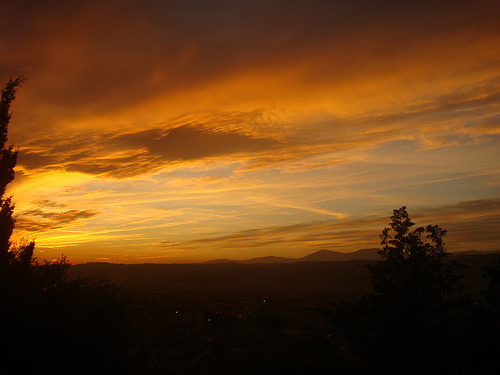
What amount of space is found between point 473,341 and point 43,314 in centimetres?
1787

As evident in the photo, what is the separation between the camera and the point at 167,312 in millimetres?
52312

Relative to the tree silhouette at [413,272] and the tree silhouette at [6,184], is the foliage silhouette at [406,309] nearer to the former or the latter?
the tree silhouette at [413,272]

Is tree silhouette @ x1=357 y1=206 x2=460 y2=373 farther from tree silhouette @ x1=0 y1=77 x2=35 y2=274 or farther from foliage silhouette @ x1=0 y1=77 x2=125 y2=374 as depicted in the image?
tree silhouette @ x1=0 y1=77 x2=35 y2=274

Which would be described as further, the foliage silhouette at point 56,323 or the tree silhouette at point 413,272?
the tree silhouette at point 413,272

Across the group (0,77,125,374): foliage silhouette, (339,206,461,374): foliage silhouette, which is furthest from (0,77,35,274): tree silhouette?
(339,206,461,374): foliage silhouette

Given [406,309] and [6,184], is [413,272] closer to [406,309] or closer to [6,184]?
[406,309]

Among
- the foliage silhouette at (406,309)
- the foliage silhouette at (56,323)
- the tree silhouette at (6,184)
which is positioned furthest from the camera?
the tree silhouette at (6,184)

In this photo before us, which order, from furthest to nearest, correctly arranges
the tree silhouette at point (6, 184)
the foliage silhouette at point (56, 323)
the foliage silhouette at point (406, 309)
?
the tree silhouette at point (6, 184) < the foliage silhouette at point (406, 309) < the foliage silhouette at point (56, 323)

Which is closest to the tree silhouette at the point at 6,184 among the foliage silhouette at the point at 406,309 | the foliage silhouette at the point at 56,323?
the foliage silhouette at the point at 56,323

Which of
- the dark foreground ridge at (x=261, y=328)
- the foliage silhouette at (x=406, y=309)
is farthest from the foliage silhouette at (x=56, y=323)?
the foliage silhouette at (x=406, y=309)

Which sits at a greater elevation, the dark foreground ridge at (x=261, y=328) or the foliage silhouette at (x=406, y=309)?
the foliage silhouette at (x=406, y=309)

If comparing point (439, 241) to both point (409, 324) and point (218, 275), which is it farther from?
point (218, 275)

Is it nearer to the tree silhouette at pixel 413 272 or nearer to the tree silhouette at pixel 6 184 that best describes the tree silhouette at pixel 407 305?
the tree silhouette at pixel 413 272

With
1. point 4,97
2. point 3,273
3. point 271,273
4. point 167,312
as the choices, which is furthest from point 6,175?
point 271,273
